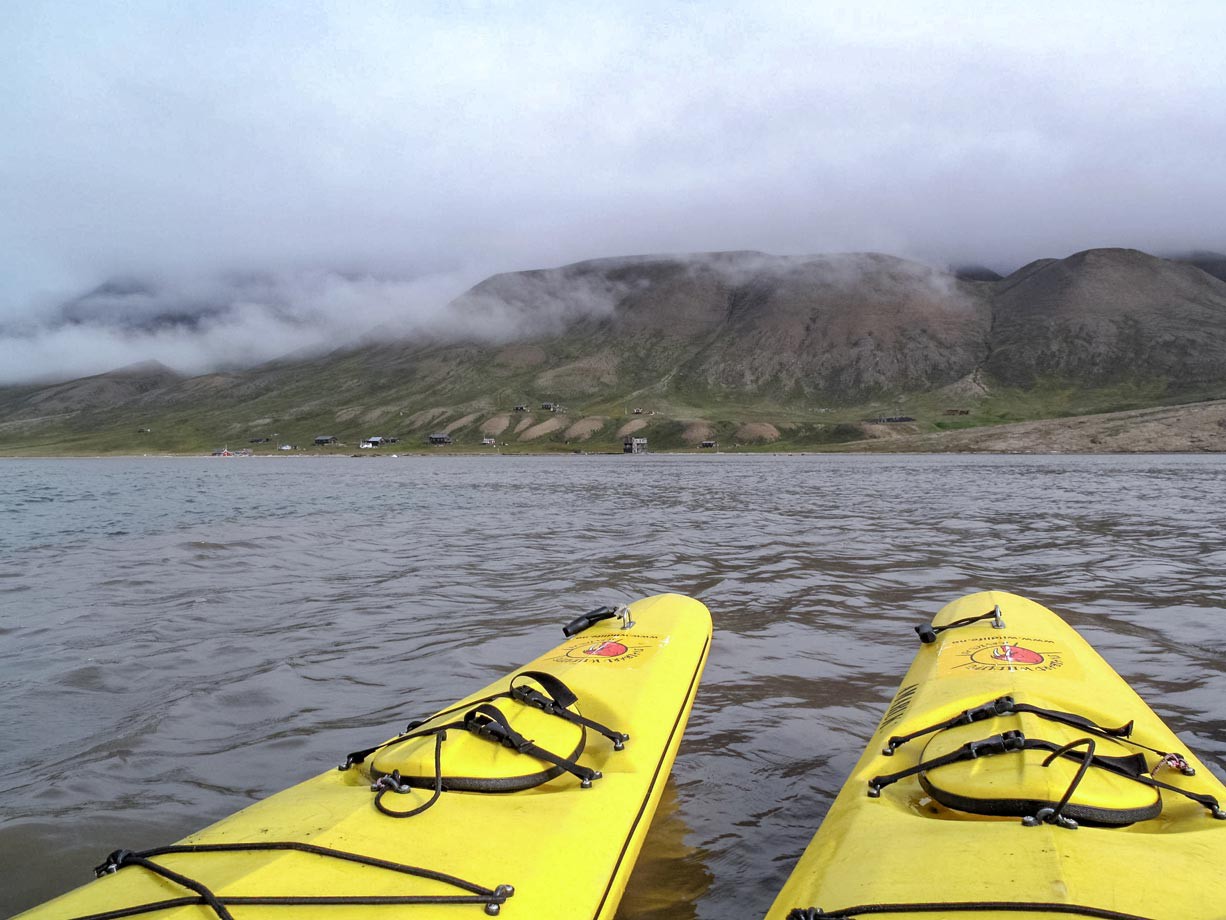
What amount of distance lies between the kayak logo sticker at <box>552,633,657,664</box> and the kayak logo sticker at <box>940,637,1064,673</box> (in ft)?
7.95

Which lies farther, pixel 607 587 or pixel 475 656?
pixel 607 587

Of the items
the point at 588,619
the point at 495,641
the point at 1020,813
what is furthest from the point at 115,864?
the point at 495,641

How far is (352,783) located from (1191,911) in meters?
4.00

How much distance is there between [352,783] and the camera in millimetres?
4656

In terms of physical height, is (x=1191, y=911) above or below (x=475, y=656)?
above

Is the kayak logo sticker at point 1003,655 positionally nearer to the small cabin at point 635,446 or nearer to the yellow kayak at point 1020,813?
the yellow kayak at point 1020,813

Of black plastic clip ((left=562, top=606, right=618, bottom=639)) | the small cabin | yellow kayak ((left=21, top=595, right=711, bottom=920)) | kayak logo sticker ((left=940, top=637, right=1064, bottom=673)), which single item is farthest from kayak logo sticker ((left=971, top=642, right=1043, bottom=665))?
the small cabin

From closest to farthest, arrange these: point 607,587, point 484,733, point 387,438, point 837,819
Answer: point 837,819 → point 484,733 → point 607,587 → point 387,438

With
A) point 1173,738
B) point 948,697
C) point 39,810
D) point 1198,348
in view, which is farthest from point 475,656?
point 1198,348

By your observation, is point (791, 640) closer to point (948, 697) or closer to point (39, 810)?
point (948, 697)

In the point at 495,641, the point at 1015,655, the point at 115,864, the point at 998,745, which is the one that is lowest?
the point at 495,641

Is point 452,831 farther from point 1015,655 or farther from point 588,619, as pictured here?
point 1015,655

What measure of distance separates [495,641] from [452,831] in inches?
258

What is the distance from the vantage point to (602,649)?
6809 mm
